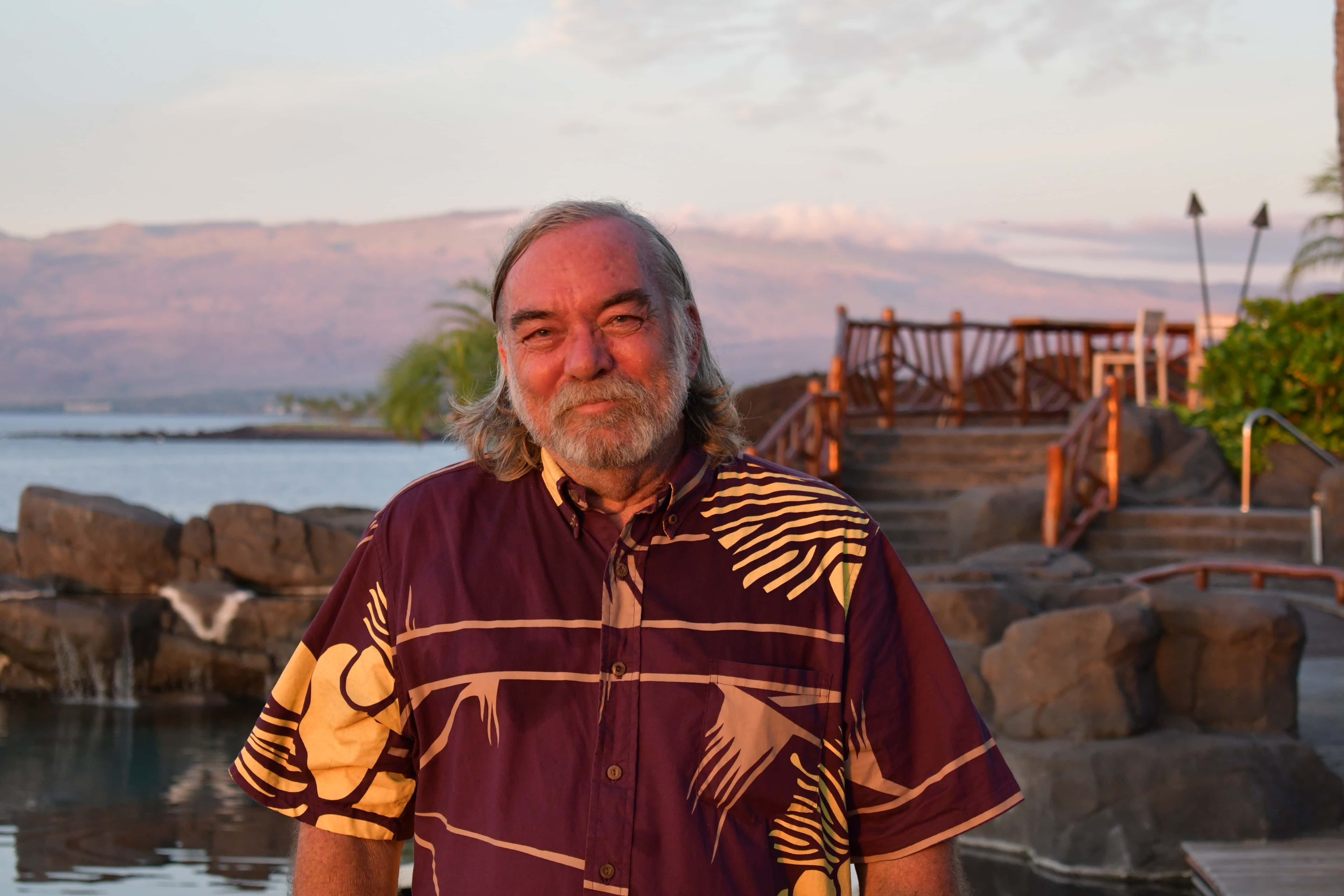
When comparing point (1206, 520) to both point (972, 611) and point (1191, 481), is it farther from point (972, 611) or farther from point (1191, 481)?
point (972, 611)

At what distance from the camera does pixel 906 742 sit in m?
1.79

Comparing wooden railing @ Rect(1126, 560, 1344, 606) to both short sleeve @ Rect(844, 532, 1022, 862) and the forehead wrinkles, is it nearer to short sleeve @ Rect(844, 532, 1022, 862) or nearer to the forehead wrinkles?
short sleeve @ Rect(844, 532, 1022, 862)

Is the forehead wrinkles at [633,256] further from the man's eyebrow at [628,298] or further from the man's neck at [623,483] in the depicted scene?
the man's neck at [623,483]

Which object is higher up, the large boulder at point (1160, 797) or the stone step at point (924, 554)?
the stone step at point (924, 554)

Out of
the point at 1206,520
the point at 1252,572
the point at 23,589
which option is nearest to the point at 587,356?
the point at 1252,572

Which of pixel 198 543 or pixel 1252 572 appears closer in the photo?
pixel 1252 572

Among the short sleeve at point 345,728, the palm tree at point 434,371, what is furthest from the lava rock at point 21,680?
the short sleeve at point 345,728

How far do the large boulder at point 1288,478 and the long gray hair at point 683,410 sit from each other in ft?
39.2

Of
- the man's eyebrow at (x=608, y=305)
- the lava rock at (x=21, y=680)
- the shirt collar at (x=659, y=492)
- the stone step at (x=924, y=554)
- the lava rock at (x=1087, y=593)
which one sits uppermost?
the man's eyebrow at (x=608, y=305)

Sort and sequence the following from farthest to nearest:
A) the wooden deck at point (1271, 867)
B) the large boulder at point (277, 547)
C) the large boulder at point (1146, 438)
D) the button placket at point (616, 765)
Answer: the large boulder at point (277, 547)
the large boulder at point (1146, 438)
the wooden deck at point (1271, 867)
the button placket at point (616, 765)

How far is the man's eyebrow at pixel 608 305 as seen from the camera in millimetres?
1859

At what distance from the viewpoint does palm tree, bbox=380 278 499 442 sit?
19156mm

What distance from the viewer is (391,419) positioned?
20.7 meters

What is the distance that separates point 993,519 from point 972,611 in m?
5.55
